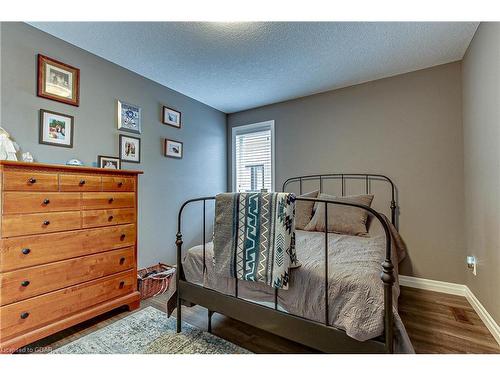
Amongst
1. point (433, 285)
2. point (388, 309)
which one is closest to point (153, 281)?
point (388, 309)

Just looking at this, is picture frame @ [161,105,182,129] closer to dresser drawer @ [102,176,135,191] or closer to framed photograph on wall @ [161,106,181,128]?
framed photograph on wall @ [161,106,181,128]

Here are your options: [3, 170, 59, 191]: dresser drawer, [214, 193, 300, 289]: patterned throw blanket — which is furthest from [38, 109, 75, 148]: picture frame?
[214, 193, 300, 289]: patterned throw blanket

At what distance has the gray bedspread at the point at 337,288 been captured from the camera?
41.8 inches

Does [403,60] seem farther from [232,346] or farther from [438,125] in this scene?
[232,346]

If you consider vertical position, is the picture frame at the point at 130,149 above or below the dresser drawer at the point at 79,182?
above

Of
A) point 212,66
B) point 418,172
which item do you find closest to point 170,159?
point 212,66

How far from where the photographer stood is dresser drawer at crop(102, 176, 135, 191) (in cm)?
193

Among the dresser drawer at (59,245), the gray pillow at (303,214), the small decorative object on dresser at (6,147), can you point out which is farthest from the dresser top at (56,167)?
the gray pillow at (303,214)

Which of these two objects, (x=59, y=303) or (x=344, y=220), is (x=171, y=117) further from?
(x=344, y=220)

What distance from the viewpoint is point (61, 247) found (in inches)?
65.1

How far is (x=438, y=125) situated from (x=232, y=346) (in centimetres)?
275

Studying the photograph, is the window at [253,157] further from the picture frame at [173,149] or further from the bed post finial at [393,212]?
the bed post finial at [393,212]

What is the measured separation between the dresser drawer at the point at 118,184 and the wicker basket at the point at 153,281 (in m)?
0.90

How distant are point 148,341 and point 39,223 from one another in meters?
1.05
